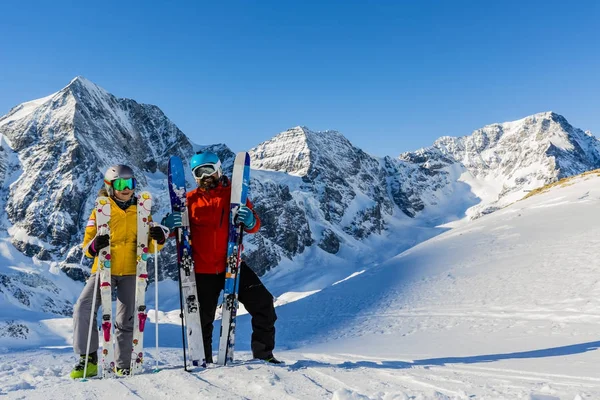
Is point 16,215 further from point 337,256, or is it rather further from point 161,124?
point 337,256

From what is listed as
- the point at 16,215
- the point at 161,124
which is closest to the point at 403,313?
the point at 16,215

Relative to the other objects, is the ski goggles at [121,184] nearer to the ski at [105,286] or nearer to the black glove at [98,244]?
the ski at [105,286]

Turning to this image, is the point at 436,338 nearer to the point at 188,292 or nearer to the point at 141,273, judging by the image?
the point at 188,292

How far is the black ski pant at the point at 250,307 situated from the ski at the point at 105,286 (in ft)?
3.97

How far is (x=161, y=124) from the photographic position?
6752 inches

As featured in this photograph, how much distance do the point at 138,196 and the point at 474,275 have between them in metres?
11.1

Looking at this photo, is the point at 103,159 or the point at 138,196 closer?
the point at 138,196

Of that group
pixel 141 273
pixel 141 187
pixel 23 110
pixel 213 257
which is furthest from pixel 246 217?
pixel 23 110

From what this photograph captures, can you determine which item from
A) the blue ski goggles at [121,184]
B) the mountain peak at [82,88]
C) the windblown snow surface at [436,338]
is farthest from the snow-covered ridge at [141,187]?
the blue ski goggles at [121,184]

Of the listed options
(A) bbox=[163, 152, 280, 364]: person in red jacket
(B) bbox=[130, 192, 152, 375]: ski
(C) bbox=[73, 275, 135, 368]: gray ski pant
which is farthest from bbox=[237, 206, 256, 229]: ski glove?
(C) bbox=[73, 275, 135, 368]: gray ski pant

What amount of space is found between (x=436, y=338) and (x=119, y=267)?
5.94 m

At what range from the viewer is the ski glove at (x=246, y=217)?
6.17 m

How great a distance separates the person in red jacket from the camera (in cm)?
625

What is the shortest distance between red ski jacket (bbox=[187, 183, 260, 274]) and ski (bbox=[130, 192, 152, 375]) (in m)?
0.63
